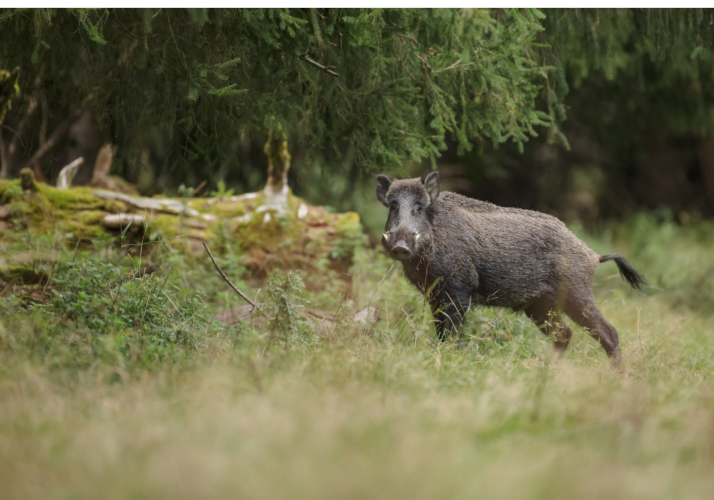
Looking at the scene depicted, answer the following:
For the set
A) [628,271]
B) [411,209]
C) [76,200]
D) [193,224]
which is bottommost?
[193,224]

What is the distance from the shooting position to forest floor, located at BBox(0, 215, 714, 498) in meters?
2.65

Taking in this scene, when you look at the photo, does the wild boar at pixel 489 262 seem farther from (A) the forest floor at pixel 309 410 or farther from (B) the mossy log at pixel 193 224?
(B) the mossy log at pixel 193 224

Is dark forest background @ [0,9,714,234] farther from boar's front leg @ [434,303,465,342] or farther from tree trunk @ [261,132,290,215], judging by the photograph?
tree trunk @ [261,132,290,215]

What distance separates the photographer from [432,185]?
5598 mm

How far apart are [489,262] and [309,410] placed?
2.91 meters

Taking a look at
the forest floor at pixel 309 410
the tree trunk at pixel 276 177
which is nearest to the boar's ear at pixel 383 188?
the forest floor at pixel 309 410

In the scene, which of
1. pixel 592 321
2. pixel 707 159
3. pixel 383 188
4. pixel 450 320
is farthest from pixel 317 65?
pixel 707 159

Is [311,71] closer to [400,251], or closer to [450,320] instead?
[400,251]

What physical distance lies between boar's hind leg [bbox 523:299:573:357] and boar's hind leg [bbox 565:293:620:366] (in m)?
0.15

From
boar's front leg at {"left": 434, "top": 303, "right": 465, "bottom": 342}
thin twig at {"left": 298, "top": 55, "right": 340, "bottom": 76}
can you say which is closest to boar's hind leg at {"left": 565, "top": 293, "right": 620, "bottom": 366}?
boar's front leg at {"left": 434, "top": 303, "right": 465, "bottom": 342}

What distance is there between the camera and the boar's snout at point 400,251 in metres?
5.12

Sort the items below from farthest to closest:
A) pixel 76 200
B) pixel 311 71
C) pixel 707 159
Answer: pixel 707 159
pixel 76 200
pixel 311 71

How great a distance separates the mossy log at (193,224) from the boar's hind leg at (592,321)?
294 centimetres

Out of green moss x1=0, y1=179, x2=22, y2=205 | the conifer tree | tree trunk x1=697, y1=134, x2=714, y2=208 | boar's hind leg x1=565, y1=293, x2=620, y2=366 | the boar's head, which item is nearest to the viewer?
the conifer tree
